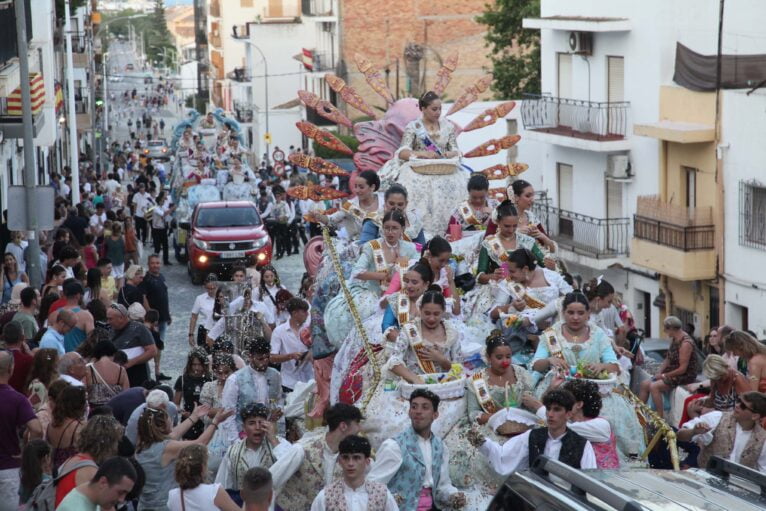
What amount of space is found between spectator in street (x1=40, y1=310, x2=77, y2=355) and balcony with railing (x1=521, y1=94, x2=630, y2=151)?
72.1ft

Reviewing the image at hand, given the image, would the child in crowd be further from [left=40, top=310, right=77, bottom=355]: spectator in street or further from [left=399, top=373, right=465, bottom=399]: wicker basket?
[left=40, top=310, right=77, bottom=355]: spectator in street

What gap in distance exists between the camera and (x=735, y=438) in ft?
35.6

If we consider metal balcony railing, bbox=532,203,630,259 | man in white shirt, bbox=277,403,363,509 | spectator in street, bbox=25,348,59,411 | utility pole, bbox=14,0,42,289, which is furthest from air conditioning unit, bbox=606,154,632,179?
man in white shirt, bbox=277,403,363,509

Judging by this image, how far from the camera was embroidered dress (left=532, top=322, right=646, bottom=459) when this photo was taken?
11172 millimetres

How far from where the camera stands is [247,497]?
909cm

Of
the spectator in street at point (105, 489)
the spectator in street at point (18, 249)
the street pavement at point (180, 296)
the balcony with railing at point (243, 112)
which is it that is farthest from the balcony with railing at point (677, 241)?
the balcony with railing at point (243, 112)

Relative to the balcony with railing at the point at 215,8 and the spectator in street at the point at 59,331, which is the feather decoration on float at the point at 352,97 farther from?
the balcony with railing at the point at 215,8

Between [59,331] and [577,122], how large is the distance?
77.3 feet

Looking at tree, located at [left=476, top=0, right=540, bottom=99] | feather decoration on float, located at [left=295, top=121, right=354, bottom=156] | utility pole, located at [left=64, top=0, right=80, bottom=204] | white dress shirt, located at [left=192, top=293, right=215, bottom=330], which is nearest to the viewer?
feather decoration on float, located at [left=295, top=121, right=354, bottom=156]

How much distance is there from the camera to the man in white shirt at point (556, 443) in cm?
978

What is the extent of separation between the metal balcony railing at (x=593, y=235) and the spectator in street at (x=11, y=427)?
24921mm

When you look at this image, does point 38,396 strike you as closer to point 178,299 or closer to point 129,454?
point 129,454

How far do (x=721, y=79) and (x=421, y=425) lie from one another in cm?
2208

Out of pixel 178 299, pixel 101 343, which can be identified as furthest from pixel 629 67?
pixel 101 343
